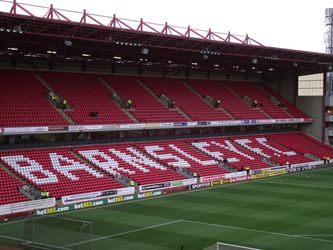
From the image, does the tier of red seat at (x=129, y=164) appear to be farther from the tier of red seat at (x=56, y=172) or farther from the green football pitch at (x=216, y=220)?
the green football pitch at (x=216, y=220)

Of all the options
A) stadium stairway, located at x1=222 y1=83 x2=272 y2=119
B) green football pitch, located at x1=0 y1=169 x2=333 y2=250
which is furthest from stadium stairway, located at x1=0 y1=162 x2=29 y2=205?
stadium stairway, located at x1=222 y1=83 x2=272 y2=119

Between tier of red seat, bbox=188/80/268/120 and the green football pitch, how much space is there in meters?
16.3

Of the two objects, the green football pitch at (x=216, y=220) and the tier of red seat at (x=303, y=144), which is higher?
the tier of red seat at (x=303, y=144)

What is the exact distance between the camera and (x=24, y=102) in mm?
41219

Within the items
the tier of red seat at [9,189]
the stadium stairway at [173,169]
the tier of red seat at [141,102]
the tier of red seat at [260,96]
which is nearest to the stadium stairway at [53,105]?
the tier of red seat at [141,102]

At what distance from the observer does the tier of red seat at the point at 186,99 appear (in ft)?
173

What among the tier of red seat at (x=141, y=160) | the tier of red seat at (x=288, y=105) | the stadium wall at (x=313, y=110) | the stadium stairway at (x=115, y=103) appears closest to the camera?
the tier of red seat at (x=141, y=160)

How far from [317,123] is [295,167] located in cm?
1319

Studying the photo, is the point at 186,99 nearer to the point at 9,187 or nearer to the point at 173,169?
the point at 173,169

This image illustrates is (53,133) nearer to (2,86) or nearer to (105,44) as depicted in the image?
(2,86)

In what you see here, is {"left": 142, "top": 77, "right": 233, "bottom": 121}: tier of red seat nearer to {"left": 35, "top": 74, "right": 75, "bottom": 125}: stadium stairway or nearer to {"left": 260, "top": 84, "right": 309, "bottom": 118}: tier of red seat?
{"left": 260, "top": 84, "right": 309, "bottom": 118}: tier of red seat

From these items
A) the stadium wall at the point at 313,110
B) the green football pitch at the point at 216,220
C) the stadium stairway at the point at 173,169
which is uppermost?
the stadium wall at the point at 313,110

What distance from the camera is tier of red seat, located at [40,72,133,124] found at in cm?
4366

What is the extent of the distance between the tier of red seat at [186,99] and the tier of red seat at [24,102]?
46.8 feet
